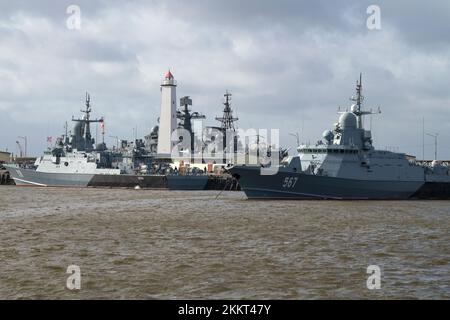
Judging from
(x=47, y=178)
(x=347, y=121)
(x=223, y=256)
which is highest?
(x=347, y=121)

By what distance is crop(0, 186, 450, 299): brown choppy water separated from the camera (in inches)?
448

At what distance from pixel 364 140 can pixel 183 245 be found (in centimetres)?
2794

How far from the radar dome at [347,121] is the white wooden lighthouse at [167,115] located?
144 feet

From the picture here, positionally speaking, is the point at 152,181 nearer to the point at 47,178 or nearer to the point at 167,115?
the point at 47,178

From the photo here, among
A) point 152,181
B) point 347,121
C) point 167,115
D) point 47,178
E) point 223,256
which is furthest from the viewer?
point 167,115

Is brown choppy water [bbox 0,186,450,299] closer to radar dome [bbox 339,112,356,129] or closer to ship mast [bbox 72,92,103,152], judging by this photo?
radar dome [bbox 339,112,356,129]

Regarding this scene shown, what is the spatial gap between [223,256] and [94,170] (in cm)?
5106

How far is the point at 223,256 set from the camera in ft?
49.5

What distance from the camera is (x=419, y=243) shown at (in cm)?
1794

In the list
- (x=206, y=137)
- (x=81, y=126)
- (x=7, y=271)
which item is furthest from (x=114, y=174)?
(x=7, y=271)

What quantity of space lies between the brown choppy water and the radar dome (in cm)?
1624

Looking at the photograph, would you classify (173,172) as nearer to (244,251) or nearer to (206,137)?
(206,137)

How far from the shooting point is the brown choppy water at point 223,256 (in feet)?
37.3

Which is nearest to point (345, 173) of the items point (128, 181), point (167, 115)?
point (128, 181)
